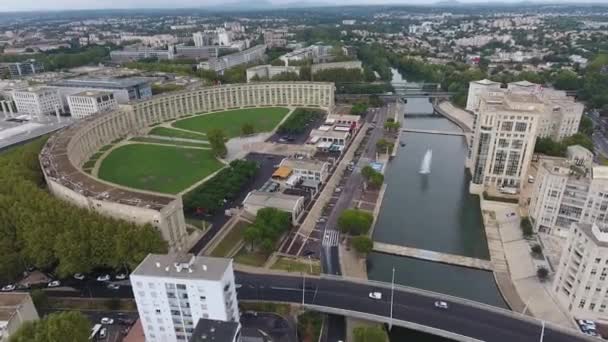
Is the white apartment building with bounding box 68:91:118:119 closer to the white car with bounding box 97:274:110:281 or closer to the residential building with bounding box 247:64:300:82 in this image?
the residential building with bounding box 247:64:300:82

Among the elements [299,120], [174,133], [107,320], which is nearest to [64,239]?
[107,320]

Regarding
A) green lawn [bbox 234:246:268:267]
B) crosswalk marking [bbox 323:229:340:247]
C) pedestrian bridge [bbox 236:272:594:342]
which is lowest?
crosswalk marking [bbox 323:229:340:247]

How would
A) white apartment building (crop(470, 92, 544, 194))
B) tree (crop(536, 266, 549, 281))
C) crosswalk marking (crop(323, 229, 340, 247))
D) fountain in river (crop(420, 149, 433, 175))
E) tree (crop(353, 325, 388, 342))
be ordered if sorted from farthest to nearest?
1. fountain in river (crop(420, 149, 433, 175))
2. white apartment building (crop(470, 92, 544, 194))
3. crosswalk marking (crop(323, 229, 340, 247))
4. tree (crop(536, 266, 549, 281))
5. tree (crop(353, 325, 388, 342))

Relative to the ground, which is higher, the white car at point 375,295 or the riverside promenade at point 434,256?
the white car at point 375,295

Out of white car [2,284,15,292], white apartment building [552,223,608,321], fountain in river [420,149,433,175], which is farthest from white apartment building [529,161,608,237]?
white car [2,284,15,292]

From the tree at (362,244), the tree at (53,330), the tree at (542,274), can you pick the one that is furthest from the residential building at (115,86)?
the tree at (542,274)

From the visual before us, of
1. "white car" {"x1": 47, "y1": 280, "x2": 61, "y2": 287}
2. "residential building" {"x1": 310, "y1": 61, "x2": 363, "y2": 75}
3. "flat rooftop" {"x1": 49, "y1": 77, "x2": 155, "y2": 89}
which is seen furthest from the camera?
"residential building" {"x1": 310, "y1": 61, "x2": 363, "y2": 75}

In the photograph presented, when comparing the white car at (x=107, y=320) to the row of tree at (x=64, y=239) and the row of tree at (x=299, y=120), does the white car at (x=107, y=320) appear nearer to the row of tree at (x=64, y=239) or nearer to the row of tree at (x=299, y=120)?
the row of tree at (x=64, y=239)

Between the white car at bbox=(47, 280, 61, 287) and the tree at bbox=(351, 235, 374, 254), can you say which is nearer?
the white car at bbox=(47, 280, 61, 287)

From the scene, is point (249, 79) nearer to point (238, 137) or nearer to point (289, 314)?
point (238, 137)
